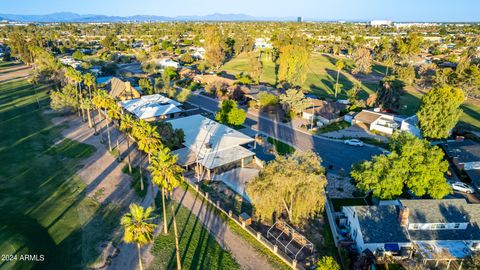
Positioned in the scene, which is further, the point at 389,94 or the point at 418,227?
the point at 389,94

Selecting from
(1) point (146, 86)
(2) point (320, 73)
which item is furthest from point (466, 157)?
(2) point (320, 73)

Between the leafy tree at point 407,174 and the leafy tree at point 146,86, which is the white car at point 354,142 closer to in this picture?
the leafy tree at point 407,174

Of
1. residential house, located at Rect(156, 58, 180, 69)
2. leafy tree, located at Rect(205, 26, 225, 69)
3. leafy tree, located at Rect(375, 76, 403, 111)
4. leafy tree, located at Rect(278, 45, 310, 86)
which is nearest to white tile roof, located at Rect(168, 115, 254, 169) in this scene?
leafy tree, located at Rect(375, 76, 403, 111)

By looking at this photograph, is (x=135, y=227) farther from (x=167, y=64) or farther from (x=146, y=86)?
(x=167, y=64)

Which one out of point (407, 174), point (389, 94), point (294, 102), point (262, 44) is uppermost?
point (262, 44)

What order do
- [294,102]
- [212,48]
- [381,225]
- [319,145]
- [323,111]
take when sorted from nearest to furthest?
[381,225] < [319,145] < [294,102] < [323,111] < [212,48]

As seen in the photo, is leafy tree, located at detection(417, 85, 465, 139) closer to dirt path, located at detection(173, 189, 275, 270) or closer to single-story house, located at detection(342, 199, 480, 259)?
single-story house, located at detection(342, 199, 480, 259)

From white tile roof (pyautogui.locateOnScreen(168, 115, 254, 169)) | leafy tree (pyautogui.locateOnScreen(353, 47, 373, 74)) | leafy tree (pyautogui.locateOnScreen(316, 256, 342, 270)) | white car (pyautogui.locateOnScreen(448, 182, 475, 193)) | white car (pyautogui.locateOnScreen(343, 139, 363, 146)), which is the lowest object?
white car (pyautogui.locateOnScreen(448, 182, 475, 193))
